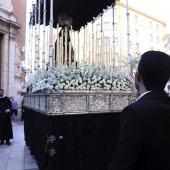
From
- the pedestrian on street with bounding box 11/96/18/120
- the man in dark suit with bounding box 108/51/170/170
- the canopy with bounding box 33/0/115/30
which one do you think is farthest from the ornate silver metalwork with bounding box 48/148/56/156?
the pedestrian on street with bounding box 11/96/18/120

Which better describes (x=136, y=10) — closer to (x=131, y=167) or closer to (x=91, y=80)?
(x=91, y=80)

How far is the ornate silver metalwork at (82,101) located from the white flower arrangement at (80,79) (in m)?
0.09

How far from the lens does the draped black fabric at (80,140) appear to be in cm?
331

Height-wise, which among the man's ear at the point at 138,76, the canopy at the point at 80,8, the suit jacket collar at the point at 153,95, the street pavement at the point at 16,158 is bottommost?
the street pavement at the point at 16,158

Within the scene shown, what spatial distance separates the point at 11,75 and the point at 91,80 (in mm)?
11427

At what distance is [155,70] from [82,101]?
2.50 meters

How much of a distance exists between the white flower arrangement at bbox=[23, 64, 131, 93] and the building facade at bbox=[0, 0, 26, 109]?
35.9 feet

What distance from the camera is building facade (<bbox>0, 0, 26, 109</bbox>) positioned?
1408 centimetres

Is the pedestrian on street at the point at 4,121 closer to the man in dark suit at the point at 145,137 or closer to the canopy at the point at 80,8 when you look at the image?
the canopy at the point at 80,8

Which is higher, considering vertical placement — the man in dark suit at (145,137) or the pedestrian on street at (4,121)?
the man in dark suit at (145,137)

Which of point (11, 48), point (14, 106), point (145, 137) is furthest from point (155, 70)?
point (11, 48)

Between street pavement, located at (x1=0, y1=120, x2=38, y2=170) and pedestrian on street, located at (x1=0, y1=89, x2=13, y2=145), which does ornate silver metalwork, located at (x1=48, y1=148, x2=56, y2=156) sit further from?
pedestrian on street, located at (x1=0, y1=89, x2=13, y2=145)

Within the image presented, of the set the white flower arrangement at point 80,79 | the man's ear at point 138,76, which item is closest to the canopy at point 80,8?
the white flower arrangement at point 80,79

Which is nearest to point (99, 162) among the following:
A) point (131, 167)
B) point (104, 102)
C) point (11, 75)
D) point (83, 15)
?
point (104, 102)
